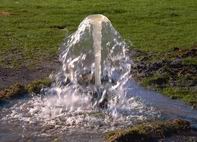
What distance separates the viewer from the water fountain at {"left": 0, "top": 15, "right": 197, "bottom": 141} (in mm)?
9797

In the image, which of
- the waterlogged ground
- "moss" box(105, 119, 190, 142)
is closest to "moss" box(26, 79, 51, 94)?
the waterlogged ground

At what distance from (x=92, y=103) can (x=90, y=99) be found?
192 millimetres

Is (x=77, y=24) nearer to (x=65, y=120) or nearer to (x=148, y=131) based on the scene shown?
(x=65, y=120)

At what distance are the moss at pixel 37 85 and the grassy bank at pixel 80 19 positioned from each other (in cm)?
192

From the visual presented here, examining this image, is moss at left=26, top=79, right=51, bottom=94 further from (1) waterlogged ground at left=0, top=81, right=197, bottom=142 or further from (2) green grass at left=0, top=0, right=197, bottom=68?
Answer: (2) green grass at left=0, top=0, right=197, bottom=68

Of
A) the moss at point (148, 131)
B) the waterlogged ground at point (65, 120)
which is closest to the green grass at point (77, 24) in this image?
the waterlogged ground at point (65, 120)

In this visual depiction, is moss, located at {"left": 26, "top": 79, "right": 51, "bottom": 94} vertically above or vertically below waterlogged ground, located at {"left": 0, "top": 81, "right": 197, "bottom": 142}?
above

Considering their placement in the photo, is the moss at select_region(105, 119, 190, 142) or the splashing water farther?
the splashing water

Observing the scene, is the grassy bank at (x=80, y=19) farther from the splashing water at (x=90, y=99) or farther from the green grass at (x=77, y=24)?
the splashing water at (x=90, y=99)

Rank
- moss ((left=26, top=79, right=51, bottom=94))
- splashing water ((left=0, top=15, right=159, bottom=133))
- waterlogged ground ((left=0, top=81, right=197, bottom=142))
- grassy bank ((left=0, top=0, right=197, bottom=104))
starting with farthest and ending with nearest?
grassy bank ((left=0, top=0, right=197, bottom=104))
moss ((left=26, top=79, right=51, bottom=94))
splashing water ((left=0, top=15, right=159, bottom=133))
waterlogged ground ((left=0, top=81, right=197, bottom=142))

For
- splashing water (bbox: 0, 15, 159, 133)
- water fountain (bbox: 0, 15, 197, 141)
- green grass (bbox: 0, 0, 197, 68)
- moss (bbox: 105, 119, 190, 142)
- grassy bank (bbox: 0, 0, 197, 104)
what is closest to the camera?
moss (bbox: 105, 119, 190, 142)

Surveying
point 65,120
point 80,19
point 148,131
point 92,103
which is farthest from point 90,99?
point 80,19

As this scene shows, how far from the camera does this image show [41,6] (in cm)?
2325

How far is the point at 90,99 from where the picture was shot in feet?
35.5
